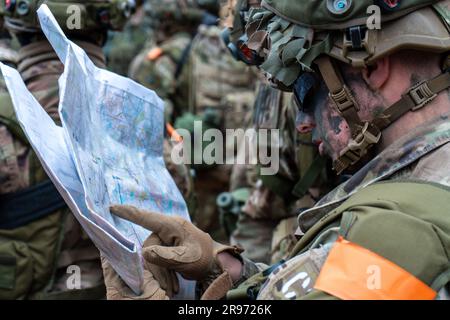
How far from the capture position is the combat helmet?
265 centimetres

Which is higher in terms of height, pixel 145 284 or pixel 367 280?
pixel 367 280

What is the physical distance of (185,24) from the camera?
10.5 m

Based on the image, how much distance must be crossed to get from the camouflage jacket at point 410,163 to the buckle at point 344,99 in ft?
0.60

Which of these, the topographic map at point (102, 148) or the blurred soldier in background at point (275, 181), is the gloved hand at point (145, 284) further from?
the blurred soldier in background at point (275, 181)

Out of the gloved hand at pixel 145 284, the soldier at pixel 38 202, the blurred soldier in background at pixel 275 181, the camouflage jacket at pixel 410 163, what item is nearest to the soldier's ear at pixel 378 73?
the camouflage jacket at pixel 410 163

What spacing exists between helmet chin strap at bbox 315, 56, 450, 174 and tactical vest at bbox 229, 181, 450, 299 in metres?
0.29

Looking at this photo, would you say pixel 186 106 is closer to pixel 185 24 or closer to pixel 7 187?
pixel 185 24

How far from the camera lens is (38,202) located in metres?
4.11

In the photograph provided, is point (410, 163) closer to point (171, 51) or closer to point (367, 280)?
point (367, 280)

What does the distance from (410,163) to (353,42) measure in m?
0.41

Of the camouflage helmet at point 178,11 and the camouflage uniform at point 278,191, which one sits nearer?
the camouflage uniform at point 278,191

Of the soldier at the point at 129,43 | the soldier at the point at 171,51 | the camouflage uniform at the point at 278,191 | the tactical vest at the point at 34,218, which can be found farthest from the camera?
the soldier at the point at 129,43

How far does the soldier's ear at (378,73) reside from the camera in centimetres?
272

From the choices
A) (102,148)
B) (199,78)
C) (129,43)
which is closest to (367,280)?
(102,148)
